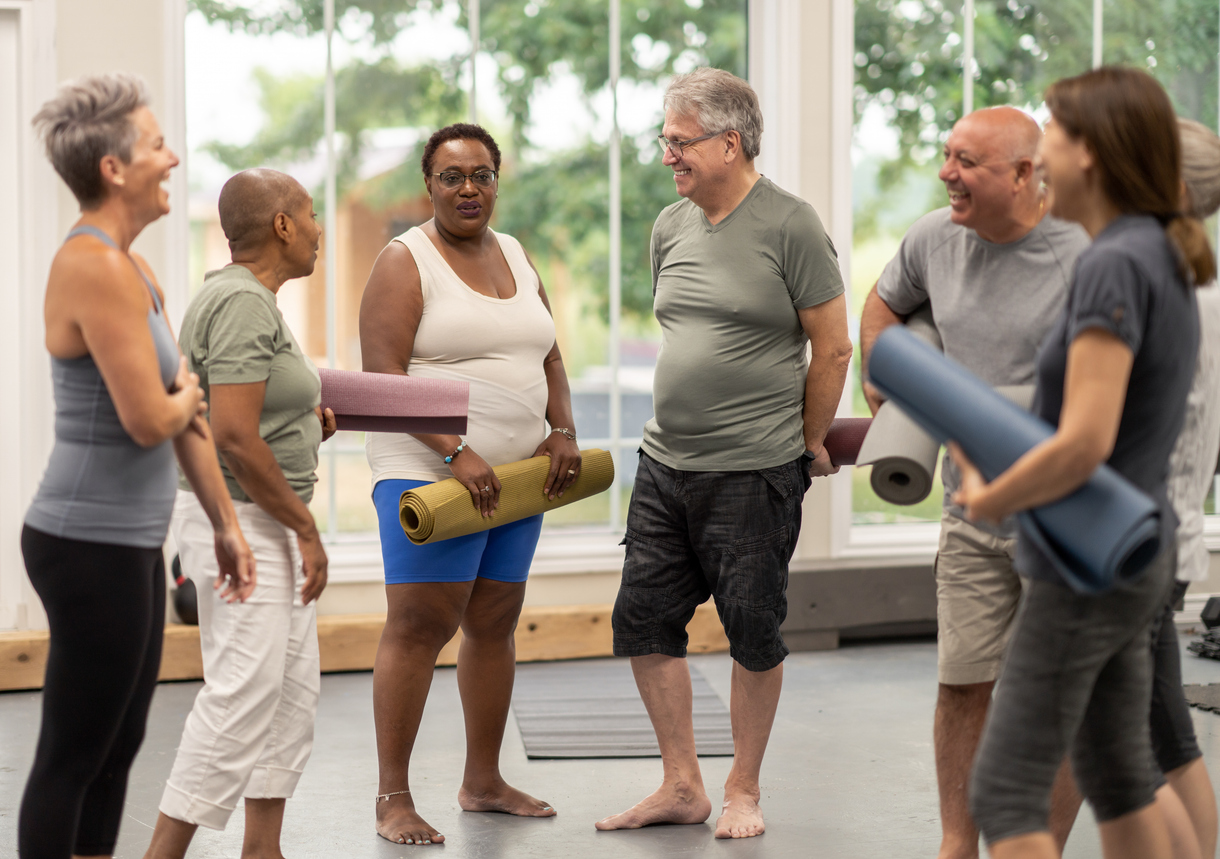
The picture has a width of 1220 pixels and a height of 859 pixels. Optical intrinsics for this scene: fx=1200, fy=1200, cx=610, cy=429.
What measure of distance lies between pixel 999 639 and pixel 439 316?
139 cm

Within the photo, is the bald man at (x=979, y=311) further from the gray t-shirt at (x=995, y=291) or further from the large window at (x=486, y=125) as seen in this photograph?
the large window at (x=486, y=125)

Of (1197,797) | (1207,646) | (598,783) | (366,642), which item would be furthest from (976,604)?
(1207,646)

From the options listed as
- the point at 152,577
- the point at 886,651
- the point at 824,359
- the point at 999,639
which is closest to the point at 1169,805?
the point at 999,639

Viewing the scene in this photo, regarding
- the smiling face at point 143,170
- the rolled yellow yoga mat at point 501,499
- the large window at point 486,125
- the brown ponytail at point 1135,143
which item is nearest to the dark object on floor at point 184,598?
the large window at point 486,125

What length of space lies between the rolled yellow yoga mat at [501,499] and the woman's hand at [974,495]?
4.14 ft

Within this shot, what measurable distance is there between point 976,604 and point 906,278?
675 millimetres

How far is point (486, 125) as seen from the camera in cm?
465

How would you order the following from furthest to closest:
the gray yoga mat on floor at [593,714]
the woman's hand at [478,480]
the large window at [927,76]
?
1. the large window at [927,76]
2. the gray yoga mat on floor at [593,714]
3. the woman's hand at [478,480]

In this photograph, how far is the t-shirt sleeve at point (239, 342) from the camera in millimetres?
2057

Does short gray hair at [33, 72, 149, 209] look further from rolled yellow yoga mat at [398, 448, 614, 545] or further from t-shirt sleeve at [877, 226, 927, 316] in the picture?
t-shirt sleeve at [877, 226, 927, 316]

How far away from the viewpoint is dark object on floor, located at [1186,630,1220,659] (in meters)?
4.55

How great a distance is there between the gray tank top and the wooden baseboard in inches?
83.6

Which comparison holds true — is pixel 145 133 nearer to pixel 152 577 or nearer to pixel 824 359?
pixel 152 577

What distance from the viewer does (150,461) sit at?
6.00ft
